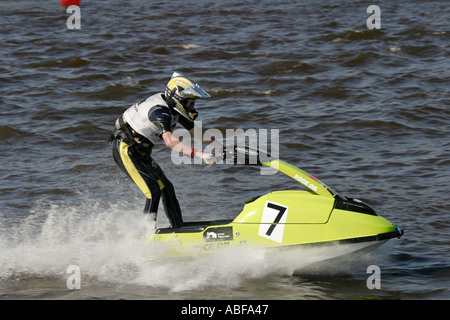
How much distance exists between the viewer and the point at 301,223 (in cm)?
662

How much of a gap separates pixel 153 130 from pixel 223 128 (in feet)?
19.9

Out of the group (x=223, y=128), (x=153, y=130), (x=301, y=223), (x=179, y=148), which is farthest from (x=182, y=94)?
(x=223, y=128)

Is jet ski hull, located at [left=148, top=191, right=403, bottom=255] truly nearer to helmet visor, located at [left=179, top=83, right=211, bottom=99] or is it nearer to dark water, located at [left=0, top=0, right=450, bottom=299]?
dark water, located at [left=0, top=0, right=450, bottom=299]

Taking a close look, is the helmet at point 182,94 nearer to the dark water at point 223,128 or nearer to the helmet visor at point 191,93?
the helmet visor at point 191,93

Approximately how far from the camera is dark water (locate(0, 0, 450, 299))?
7.09 meters

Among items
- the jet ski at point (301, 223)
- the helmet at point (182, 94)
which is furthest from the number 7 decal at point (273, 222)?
the helmet at point (182, 94)

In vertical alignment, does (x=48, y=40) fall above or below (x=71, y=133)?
above

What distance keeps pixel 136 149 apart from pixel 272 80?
29.9ft

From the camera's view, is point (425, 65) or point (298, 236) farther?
point (425, 65)

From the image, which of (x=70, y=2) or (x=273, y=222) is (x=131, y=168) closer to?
(x=273, y=222)

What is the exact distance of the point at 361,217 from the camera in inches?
259

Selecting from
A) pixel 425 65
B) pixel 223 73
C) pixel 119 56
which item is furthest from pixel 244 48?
pixel 425 65

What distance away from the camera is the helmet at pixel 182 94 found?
699 centimetres

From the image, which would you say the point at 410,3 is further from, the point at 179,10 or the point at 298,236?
the point at 298,236
